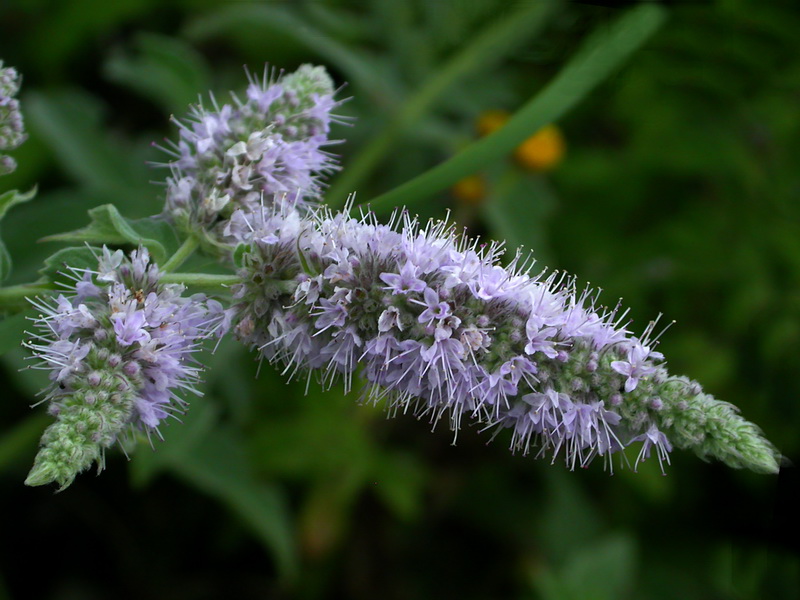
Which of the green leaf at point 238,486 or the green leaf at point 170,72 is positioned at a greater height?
the green leaf at point 170,72

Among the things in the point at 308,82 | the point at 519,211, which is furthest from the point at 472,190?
the point at 308,82

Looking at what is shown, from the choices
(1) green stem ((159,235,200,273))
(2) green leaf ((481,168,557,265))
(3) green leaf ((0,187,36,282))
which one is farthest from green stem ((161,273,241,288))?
(2) green leaf ((481,168,557,265))

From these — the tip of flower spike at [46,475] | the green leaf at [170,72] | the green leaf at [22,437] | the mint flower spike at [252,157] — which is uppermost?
the green leaf at [170,72]

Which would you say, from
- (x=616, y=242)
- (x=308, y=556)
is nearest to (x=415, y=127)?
(x=616, y=242)

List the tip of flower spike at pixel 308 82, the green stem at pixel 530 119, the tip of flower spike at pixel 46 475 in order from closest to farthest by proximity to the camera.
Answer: the tip of flower spike at pixel 46 475 → the tip of flower spike at pixel 308 82 → the green stem at pixel 530 119

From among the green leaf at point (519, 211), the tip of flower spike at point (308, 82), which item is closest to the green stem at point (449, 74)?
the green leaf at point (519, 211)

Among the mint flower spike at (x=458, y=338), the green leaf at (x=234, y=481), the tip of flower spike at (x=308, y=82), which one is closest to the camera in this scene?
the mint flower spike at (x=458, y=338)

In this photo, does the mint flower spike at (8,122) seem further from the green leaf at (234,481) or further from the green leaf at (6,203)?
the green leaf at (234,481)

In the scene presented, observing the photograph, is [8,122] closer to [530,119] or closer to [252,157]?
[252,157]
